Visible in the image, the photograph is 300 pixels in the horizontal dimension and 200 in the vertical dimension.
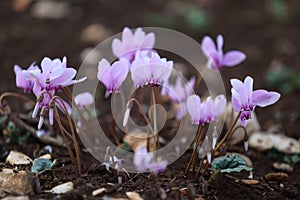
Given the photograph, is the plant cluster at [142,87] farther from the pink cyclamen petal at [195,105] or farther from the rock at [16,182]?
the rock at [16,182]

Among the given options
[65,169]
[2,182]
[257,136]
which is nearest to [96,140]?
[65,169]

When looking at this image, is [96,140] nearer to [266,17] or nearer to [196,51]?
[196,51]

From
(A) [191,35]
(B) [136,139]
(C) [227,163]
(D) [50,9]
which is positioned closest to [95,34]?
(D) [50,9]

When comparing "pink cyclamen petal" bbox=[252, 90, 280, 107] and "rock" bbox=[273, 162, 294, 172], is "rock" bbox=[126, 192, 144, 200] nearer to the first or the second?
"pink cyclamen petal" bbox=[252, 90, 280, 107]

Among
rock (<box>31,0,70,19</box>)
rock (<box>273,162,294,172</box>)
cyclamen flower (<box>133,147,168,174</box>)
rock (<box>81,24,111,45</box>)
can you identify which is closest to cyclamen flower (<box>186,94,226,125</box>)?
cyclamen flower (<box>133,147,168,174</box>)

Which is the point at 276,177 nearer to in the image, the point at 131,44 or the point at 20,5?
the point at 131,44

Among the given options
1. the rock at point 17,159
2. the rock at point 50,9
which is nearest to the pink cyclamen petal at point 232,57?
the rock at point 17,159
